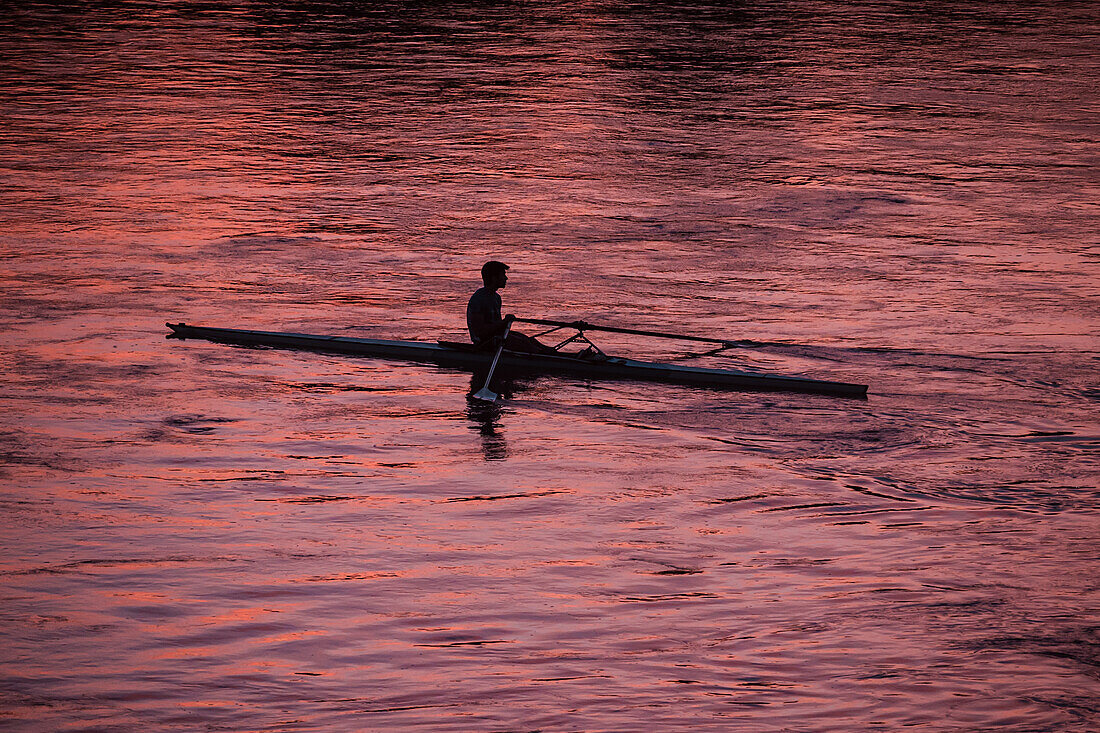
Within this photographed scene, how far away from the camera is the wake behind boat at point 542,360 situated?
12859mm

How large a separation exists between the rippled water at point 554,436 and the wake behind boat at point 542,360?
163 mm

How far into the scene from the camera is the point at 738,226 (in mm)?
19188

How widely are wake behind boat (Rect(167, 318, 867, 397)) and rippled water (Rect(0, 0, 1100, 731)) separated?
16 centimetres

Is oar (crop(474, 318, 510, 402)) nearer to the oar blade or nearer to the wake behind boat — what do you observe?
the oar blade

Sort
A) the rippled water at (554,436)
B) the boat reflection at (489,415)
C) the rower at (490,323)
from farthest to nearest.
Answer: the rower at (490,323)
the boat reflection at (489,415)
the rippled water at (554,436)

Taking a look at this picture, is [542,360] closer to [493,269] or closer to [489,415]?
[493,269]

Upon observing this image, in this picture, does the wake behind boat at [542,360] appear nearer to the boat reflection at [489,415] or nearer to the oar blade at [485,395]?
the boat reflection at [489,415]

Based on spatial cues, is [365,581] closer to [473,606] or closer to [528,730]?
[473,606]

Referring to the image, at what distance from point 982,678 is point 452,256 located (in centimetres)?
1061

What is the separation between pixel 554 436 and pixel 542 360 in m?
1.61

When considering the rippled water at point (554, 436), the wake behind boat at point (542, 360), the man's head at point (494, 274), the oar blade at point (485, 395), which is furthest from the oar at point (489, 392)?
the man's head at point (494, 274)

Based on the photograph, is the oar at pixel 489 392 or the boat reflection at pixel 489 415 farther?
the oar at pixel 489 392

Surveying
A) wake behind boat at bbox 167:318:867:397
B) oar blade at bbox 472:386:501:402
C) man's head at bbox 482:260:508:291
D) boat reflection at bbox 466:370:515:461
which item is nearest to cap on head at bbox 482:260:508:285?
man's head at bbox 482:260:508:291

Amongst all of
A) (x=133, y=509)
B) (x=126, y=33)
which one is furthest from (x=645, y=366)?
(x=126, y=33)
